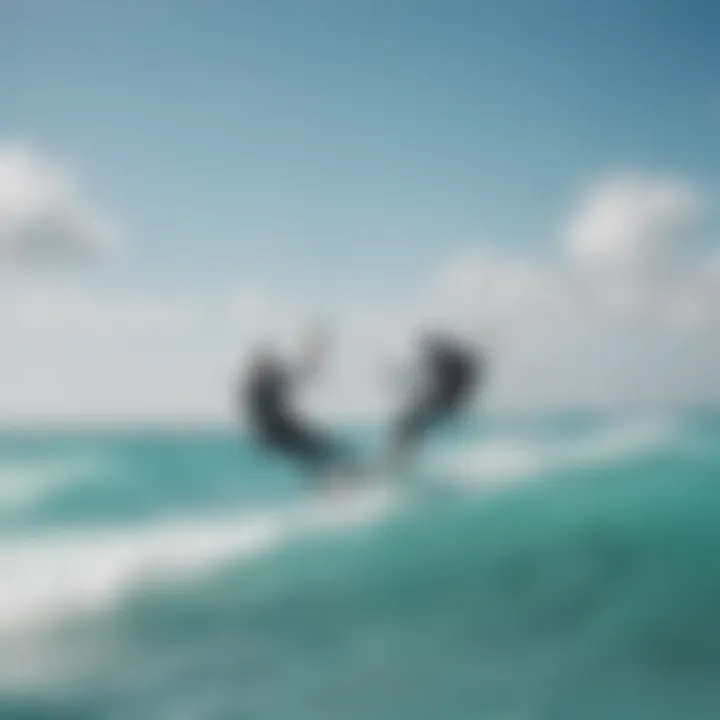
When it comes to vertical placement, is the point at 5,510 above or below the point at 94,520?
above

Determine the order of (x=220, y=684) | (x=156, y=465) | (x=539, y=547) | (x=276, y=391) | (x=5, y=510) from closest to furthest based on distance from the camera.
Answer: (x=220, y=684)
(x=276, y=391)
(x=539, y=547)
(x=5, y=510)
(x=156, y=465)

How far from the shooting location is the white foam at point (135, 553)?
804 cm

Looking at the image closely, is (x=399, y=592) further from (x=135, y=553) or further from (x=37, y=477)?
(x=37, y=477)

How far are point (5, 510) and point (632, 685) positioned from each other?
33.8 ft

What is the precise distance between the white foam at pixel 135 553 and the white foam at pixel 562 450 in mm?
2288

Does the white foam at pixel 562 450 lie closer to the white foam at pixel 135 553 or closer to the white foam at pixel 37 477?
the white foam at pixel 135 553

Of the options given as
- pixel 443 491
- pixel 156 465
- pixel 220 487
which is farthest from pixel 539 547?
pixel 156 465

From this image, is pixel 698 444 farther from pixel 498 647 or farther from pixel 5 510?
pixel 5 510

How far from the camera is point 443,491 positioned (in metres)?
9.90

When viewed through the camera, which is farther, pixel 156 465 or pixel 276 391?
pixel 156 465

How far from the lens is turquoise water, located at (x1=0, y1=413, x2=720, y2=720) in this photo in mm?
6203

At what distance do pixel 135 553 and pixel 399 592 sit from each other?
332 cm

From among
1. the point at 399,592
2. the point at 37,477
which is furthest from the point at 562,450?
the point at 37,477

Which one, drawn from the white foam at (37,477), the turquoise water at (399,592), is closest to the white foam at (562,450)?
the turquoise water at (399,592)
